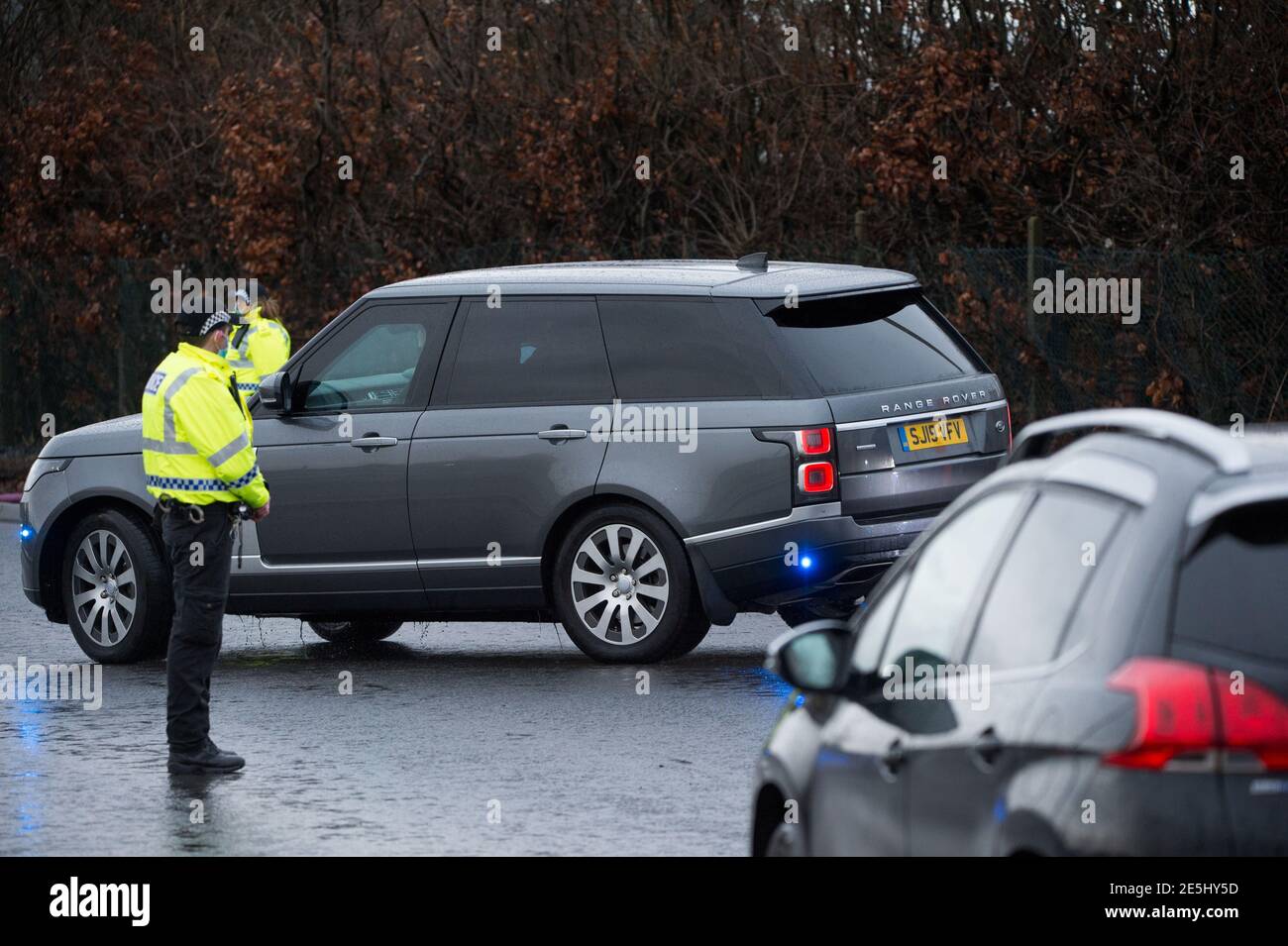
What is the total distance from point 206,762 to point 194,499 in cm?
105

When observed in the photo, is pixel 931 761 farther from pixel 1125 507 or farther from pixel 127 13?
pixel 127 13

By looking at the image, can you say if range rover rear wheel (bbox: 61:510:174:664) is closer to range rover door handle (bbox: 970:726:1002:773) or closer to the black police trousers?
the black police trousers

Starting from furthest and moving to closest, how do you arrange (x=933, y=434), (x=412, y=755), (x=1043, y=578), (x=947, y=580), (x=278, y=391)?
(x=278, y=391) < (x=933, y=434) < (x=412, y=755) < (x=947, y=580) < (x=1043, y=578)

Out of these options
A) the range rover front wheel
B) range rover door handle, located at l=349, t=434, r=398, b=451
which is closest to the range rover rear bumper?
the range rover front wheel

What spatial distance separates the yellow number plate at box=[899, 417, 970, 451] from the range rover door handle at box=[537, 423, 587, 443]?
1.62 m

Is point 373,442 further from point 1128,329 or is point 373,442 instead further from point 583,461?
point 1128,329

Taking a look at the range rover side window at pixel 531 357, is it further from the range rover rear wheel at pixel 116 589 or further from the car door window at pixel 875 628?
the car door window at pixel 875 628

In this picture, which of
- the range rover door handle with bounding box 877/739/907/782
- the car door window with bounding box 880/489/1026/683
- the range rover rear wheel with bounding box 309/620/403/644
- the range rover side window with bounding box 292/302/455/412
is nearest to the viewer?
the range rover door handle with bounding box 877/739/907/782

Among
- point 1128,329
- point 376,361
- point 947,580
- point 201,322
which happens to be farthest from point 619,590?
point 1128,329

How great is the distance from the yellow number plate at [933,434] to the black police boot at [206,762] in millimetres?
3758

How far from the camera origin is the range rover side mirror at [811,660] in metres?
4.89

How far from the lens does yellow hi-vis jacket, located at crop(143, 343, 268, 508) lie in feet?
30.5

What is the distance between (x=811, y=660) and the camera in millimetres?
4922
